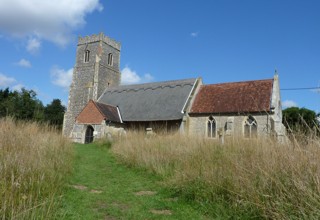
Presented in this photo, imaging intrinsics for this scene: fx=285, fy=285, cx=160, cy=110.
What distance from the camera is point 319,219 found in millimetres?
3227

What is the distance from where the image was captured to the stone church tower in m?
34.7

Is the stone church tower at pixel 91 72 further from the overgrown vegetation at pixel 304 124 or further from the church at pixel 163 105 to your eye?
the overgrown vegetation at pixel 304 124

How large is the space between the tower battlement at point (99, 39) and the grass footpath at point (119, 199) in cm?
2969

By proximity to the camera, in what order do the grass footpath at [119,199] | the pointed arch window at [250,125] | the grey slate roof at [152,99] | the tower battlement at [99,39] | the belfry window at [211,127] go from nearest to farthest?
the grass footpath at [119,199] < the pointed arch window at [250,125] < the belfry window at [211,127] < the grey slate roof at [152,99] < the tower battlement at [99,39]

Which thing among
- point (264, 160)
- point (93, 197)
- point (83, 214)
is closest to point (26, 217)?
point (83, 214)

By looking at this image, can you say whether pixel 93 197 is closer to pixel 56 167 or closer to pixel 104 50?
pixel 56 167

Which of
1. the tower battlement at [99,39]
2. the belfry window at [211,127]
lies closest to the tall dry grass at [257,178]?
the belfry window at [211,127]

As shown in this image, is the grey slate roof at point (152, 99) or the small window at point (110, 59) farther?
the small window at point (110, 59)

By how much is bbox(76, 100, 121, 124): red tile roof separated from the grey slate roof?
128cm

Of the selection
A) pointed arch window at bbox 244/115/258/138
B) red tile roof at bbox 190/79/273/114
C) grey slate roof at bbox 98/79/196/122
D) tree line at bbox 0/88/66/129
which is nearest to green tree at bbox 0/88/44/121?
tree line at bbox 0/88/66/129

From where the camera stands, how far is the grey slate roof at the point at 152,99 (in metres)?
25.7

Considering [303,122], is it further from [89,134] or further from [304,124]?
[89,134]

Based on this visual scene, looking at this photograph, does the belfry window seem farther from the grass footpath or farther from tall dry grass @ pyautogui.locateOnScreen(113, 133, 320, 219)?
tall dry grass @ pyautogui.locateOnScreen(113, 133, 320, 219)

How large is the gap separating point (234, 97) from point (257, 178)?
19.8 meters
